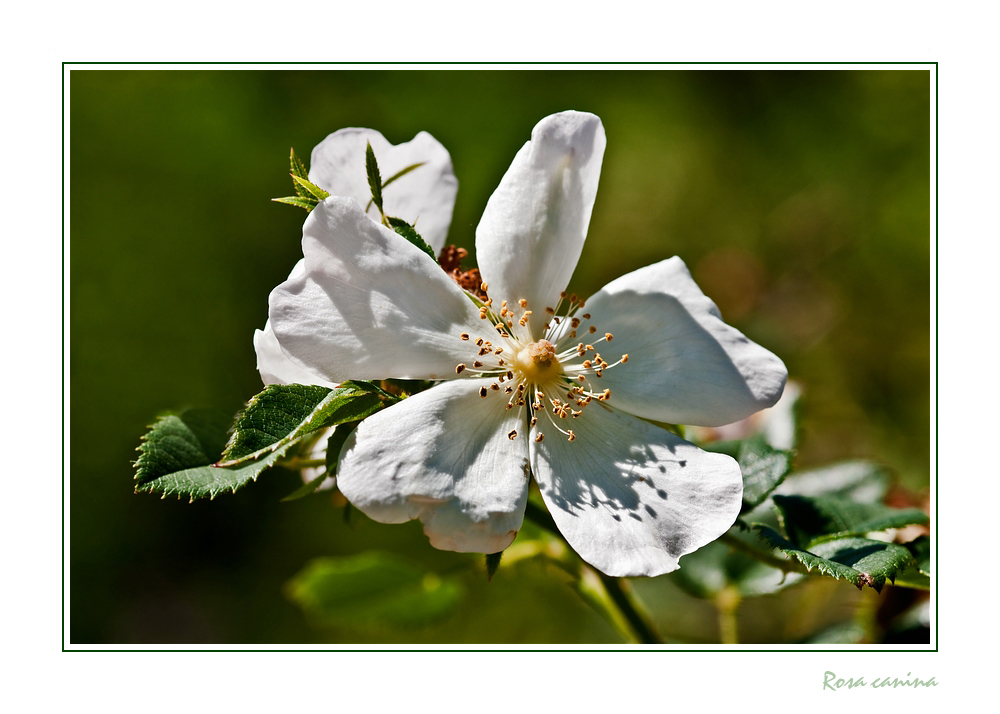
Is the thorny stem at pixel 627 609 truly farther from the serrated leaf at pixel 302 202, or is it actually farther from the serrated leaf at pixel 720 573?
the serrated leaf at pixel 302 202

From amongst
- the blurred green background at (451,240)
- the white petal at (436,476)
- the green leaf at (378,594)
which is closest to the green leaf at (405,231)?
the white petal at (436,476)

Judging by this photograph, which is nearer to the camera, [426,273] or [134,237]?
[426,273]

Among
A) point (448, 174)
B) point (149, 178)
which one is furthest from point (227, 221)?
point (448, 174)

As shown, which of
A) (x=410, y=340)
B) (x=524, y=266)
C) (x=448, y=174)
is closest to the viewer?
(x=410, y=340)

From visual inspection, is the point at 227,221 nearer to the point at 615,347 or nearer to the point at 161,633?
the point at 161,633

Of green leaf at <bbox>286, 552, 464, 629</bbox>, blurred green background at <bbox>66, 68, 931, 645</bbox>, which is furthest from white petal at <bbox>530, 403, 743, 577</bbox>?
blurred green background at <bbox>66, 68, 931, 645</bbox>

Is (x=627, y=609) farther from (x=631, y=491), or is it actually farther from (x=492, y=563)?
(x=492, y=563)
